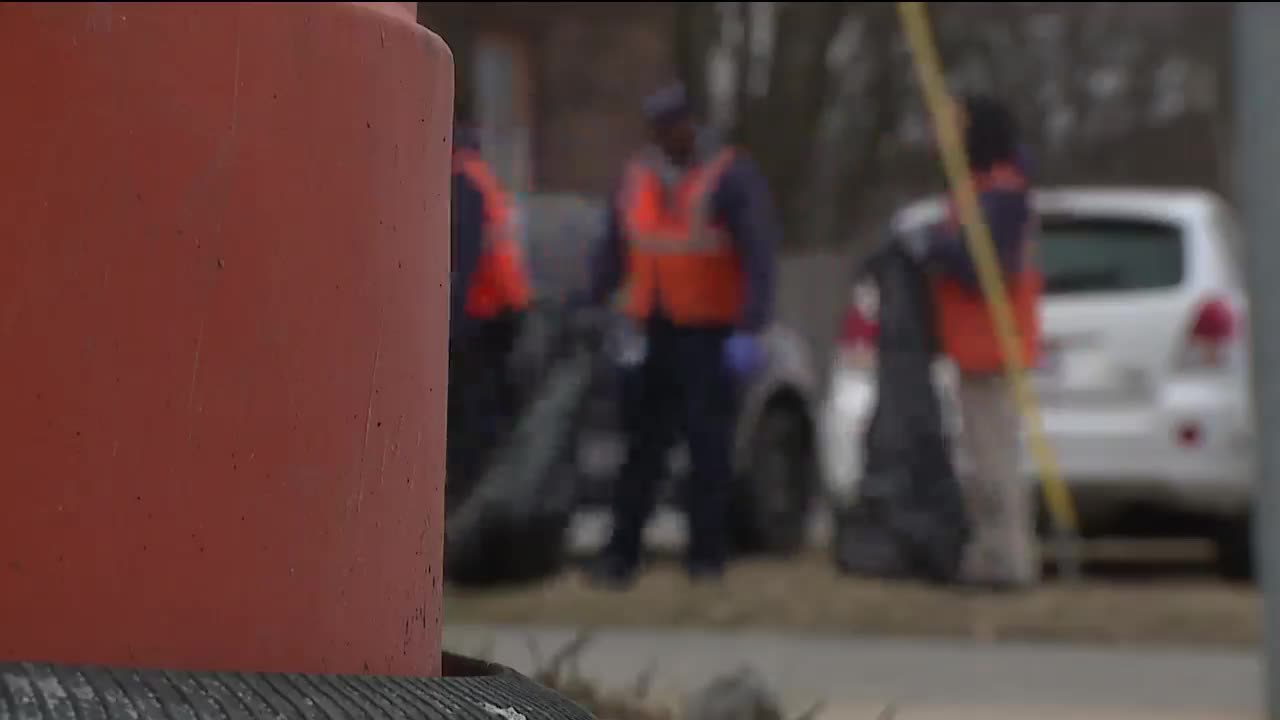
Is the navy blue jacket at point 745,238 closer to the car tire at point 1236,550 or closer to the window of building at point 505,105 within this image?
the window of building at point 505,105

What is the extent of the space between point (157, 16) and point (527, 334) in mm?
4980

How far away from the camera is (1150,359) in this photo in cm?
780

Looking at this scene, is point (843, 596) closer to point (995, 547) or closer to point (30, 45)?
point (995, 547)

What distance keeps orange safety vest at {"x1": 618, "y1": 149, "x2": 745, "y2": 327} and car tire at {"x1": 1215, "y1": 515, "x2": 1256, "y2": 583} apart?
2.70 m

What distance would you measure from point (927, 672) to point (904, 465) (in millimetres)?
1789

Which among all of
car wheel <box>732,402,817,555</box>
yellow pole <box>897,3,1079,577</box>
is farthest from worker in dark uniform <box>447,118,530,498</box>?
car wheel <box>732,402,817,555</box>

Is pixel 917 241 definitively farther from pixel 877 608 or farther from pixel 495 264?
pixel 495 264

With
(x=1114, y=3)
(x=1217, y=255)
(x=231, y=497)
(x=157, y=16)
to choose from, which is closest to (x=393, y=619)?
(x=231, y=497)

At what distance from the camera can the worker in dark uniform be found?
4.97 m

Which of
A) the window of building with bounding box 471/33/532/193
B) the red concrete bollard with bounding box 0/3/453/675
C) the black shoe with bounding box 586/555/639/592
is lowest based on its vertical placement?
the black shoe with bounding box 586/555/639/592

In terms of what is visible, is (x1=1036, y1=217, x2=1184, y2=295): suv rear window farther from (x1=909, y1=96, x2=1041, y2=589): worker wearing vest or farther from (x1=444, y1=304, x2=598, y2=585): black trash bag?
(x1=444, y1=304, x2=598, y2=585): black trash bag

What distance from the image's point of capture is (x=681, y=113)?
19.4 ft

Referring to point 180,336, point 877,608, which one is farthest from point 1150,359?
point 180,336

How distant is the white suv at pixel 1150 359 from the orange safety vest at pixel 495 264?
1.73 metres
